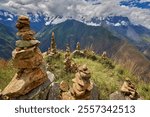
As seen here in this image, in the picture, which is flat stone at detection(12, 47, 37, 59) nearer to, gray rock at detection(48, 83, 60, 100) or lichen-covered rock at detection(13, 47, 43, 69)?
lichen-covered rock at detection(13, 47, 43, 69)

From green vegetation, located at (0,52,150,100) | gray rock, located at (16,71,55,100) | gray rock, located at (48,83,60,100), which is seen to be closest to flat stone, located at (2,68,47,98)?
gray rock, located at (16,71,55,100)

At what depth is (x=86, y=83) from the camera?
1276cm

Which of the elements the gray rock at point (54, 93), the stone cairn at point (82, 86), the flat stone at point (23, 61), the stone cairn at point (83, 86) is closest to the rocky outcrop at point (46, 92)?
the gray rock at point (54, 93)

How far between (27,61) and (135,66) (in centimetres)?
1638

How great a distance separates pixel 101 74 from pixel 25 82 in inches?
599

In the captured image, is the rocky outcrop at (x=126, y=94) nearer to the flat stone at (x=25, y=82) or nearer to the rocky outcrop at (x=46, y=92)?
the rocky outcrop at (x=46, y=92)

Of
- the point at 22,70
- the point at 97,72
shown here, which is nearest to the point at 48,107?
the point at 22,70

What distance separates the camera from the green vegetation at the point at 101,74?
2120cm

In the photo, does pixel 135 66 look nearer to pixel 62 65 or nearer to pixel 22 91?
pixel 62 65

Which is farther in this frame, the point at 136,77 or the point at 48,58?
the point at 48,58

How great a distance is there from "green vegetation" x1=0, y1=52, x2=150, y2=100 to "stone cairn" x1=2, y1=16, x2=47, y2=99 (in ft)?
15.2

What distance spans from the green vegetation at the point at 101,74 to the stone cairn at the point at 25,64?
4630 mm

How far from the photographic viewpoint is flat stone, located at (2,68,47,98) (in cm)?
1388

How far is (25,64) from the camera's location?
14.4m
